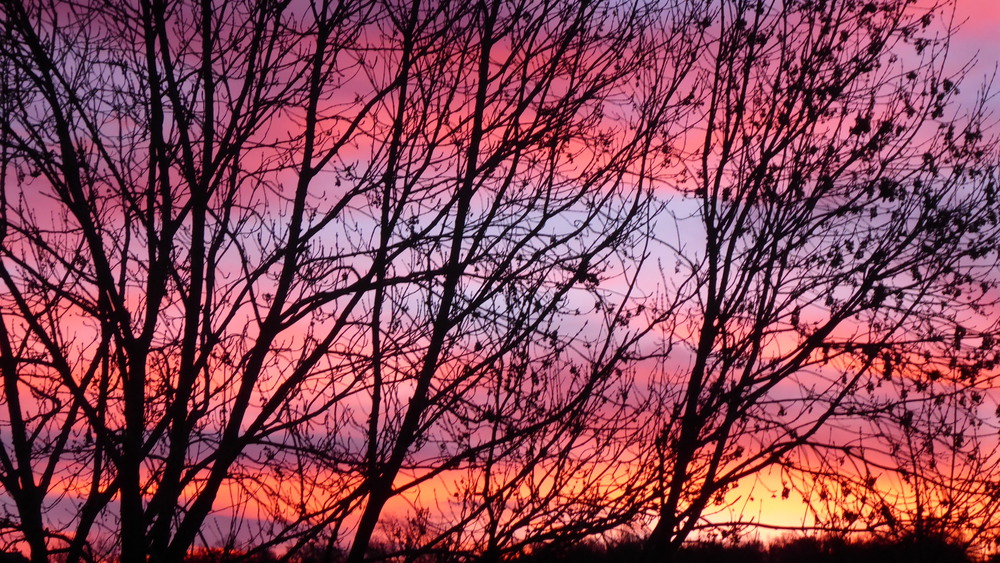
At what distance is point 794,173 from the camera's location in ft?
33.7

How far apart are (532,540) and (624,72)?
363cm

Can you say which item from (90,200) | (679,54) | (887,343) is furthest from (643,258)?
(90,200)

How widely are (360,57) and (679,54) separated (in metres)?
3.17

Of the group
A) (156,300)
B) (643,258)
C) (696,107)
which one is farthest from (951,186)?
(156,300)

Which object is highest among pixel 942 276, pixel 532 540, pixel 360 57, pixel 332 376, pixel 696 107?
pixel 696 107

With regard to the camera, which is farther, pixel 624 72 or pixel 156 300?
pixel 624 72

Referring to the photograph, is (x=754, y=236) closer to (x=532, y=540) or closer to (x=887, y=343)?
(x=887, y=343)

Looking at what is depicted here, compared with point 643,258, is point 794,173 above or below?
above

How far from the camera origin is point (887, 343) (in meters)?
9.79

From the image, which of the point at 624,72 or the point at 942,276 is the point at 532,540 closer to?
the point at 624,72

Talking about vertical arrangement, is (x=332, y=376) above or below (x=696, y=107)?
below

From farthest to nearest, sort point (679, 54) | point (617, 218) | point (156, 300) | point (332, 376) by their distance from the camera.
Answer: point (679, 54) < point (617, 218) < point (332, 376) < point (156, 300)

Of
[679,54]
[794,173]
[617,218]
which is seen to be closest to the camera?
[617,218]

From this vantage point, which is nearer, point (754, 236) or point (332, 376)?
point (332, 376)
